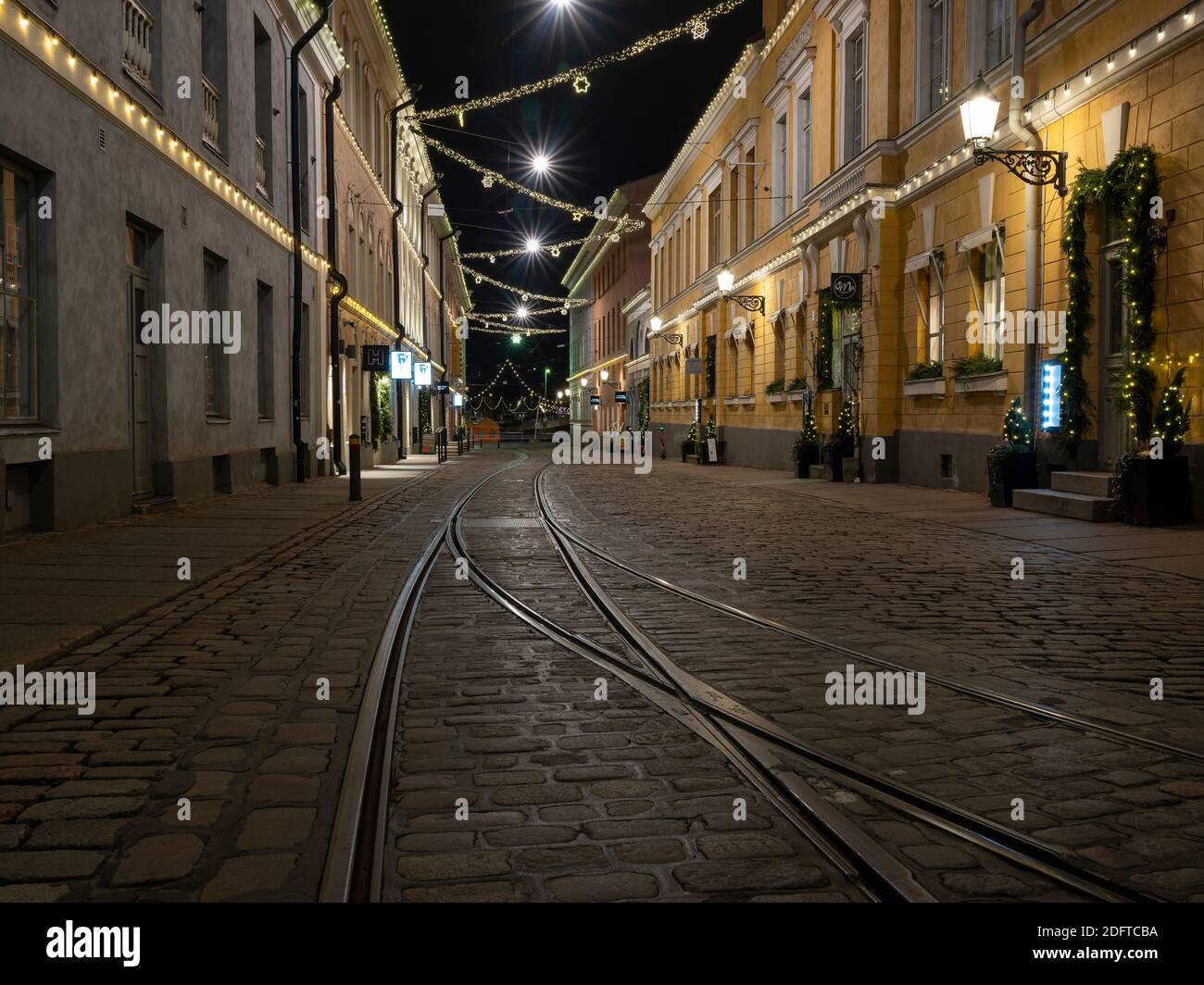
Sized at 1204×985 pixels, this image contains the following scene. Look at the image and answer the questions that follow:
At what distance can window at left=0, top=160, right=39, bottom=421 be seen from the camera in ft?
34.0

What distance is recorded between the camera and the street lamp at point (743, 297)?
31203mm

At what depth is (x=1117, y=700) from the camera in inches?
201

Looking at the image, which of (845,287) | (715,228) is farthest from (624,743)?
(715,228)

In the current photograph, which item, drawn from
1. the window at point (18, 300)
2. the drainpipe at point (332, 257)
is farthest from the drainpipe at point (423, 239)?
the window at point (18, 300)

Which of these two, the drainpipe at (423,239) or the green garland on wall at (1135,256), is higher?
the drainpipe at (423,239)

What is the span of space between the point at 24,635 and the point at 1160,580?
25.3 ft

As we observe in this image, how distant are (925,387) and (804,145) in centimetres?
1069

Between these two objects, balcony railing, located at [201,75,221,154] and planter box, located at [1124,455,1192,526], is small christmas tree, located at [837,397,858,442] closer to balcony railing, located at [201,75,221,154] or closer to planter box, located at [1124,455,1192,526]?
planter box, located at [1124,455,1192,526]

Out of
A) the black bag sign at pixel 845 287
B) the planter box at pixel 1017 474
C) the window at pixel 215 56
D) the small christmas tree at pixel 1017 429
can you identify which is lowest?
the planter box at pixel 1017 474

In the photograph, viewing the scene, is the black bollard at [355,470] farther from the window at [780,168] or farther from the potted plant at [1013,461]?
the window at [780,168]

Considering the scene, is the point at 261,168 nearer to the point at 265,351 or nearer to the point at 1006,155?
the point at 265,351

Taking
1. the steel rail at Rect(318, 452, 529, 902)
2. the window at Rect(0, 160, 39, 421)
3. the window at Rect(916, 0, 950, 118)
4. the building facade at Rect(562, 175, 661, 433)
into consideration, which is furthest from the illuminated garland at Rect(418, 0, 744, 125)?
the building facade at Rect(562, 175, 661, 433)

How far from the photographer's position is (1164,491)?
Result: 38.7ft

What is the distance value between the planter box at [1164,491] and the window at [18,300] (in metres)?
11.0
